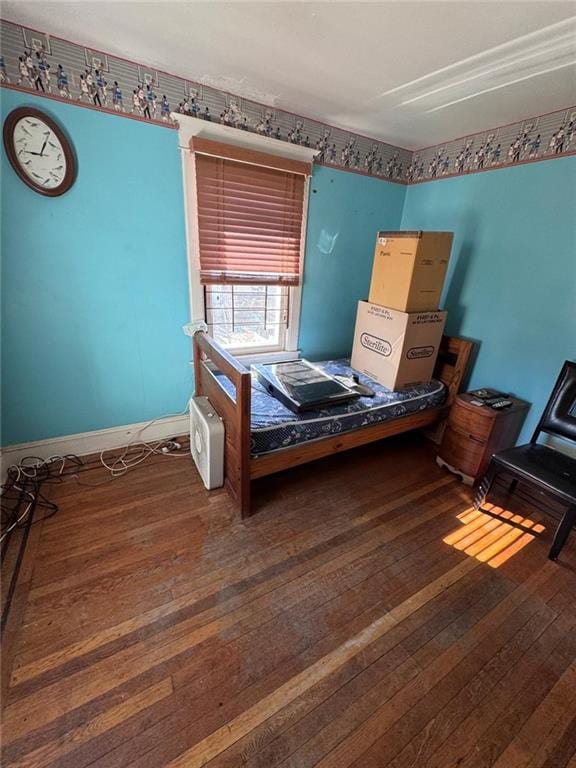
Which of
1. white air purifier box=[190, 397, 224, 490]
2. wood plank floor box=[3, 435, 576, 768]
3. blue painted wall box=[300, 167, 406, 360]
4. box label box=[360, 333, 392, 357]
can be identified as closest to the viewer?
wood plank floor box=[3, 435, 576, 768]

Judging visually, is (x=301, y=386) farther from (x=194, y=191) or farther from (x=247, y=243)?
(x=194, y=191)

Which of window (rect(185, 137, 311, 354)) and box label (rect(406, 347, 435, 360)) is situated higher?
window (rect(185, 137, 311, 354))

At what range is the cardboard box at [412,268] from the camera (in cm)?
212

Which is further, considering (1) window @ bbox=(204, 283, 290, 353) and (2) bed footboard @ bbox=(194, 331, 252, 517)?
(1) window @ bbox=(204, 283, 290, 353)

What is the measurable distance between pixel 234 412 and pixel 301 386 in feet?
1.95

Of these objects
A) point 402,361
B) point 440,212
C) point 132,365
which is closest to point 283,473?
point 402,361

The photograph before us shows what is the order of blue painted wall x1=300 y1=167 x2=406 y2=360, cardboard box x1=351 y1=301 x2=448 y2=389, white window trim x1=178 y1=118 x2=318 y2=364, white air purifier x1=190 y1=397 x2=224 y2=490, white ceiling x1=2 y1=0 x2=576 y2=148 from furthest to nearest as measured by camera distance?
blue painted wall x1=300 y1=167 x2=406 y2=360 → cardboard box x1=351 y1=301 x2=448 y2=389 → white window trim x1=178 y1=118 x2=318 y2=364 → white air purifier x1=190 y1=397 x2=224 y2=490 → white ceiling x1=2 y1=0 x2=576 y2=148

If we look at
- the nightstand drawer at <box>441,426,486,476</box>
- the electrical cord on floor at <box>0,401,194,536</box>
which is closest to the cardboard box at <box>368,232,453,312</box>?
the nightstand drawer at <box>441,426,486,476</box>

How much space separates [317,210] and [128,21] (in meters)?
1.48

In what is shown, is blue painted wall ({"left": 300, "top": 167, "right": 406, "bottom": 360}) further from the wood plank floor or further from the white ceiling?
the wood plank floor

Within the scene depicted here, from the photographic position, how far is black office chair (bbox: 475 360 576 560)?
5.47 feet

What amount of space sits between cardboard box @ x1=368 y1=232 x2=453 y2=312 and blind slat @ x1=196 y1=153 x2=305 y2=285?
695 millimetres

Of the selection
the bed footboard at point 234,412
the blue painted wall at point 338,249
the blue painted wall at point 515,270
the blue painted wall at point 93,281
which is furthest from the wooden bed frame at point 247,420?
the blue painted wall at point 338,249

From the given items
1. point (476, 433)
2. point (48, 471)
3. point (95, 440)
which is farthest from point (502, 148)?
point (48, 471)
